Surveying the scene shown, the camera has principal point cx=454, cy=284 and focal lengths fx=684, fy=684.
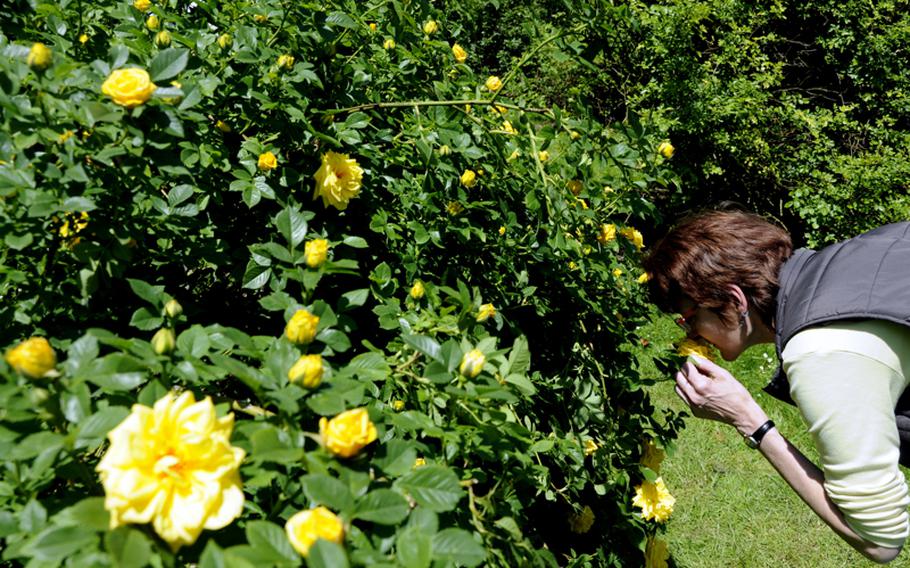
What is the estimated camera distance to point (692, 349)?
6.50ft

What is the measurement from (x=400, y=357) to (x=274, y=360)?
0.42m

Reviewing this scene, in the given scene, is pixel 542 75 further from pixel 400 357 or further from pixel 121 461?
pixel 121 461

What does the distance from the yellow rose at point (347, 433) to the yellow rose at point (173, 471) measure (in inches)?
4.2

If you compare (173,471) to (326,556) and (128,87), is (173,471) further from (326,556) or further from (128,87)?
(128,87)

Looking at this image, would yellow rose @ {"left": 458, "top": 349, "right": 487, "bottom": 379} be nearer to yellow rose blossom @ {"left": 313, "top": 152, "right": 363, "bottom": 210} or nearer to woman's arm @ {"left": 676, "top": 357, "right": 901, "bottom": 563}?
yellow rose blossom @ {"left": 313, "top": 152, "right": 363, "bottom": 210}

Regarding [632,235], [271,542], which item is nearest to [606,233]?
[632,235]

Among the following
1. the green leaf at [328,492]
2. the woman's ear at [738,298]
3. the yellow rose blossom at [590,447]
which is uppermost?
the green leaf at [328,492]

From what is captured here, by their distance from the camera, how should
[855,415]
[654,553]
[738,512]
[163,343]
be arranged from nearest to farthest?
[163,343], [855,415], [654,553], [738,512]

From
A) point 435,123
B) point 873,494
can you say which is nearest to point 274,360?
point 435,123

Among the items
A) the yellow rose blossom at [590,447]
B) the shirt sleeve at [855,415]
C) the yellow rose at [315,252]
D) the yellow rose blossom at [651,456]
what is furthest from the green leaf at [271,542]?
the yellow rose blossom at [651,456]

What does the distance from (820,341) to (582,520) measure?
808mm

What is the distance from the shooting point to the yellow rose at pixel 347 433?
2.65 ft

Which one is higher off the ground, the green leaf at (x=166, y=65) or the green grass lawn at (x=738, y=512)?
the green leaf at (x=166, y=65)

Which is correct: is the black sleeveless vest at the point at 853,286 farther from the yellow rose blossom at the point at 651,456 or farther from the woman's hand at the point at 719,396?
the yellow rose blossom at the point at 651,456
